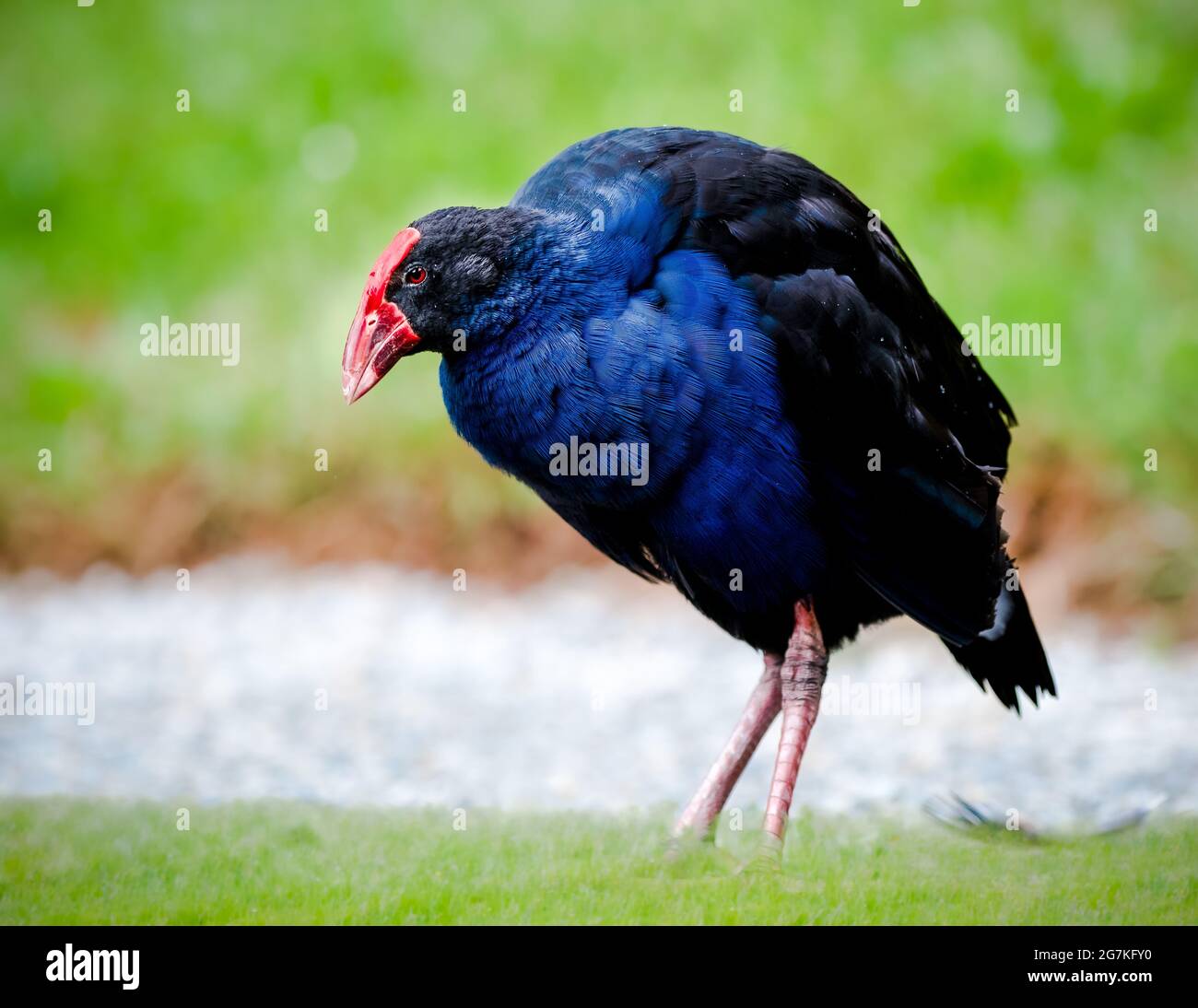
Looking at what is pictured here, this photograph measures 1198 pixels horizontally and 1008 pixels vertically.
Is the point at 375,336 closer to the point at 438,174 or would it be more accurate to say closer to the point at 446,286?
the point at 446,286

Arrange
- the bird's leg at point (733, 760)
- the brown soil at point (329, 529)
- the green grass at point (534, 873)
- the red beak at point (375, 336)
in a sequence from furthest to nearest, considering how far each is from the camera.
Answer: the brown soil at point (329, 529) → the bird's leg at point (733, 760) → the red beak at point (375, 336) → the green grass at point (534, 873)

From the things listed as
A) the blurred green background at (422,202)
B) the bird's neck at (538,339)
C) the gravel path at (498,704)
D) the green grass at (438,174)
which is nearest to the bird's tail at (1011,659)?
the gravel path at (498,704)

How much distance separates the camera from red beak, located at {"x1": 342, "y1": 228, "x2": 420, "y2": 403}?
3463 mm

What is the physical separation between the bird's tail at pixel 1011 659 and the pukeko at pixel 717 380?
1.03 ft

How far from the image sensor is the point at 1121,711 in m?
5.47

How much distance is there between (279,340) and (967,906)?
4.99 m

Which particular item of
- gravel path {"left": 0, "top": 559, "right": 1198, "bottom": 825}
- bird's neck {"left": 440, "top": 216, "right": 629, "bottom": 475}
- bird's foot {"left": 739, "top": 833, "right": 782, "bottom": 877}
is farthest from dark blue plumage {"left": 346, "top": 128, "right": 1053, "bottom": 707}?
gravel path {"left": 0, "top": 559, "right": 1198, "bottom": 825}

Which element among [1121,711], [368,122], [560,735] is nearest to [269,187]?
[368,122]

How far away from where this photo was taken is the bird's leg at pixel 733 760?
3836mm

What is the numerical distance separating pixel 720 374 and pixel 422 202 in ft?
14.7

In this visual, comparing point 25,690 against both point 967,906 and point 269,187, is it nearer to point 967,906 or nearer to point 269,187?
point 269,187

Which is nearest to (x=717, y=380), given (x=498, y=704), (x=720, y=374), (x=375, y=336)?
(x=720, y=374)

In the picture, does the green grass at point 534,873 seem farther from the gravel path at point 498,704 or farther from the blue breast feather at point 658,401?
the blue breast feather at point 658,401

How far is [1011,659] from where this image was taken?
418cm
